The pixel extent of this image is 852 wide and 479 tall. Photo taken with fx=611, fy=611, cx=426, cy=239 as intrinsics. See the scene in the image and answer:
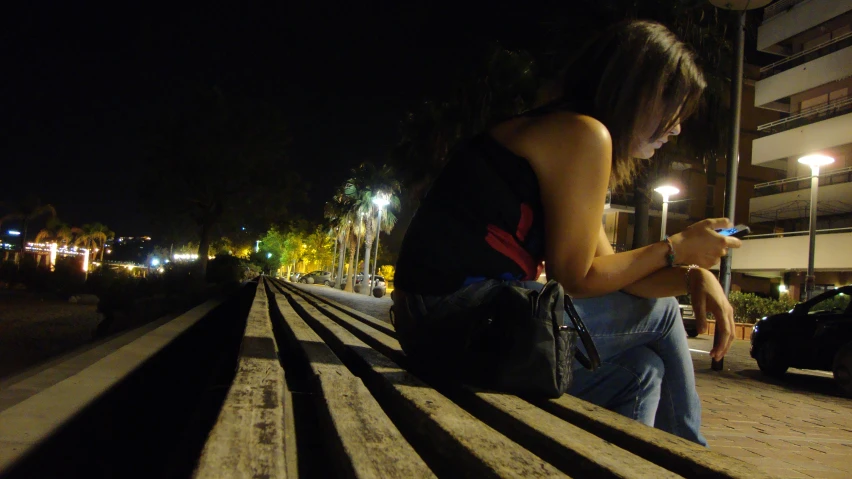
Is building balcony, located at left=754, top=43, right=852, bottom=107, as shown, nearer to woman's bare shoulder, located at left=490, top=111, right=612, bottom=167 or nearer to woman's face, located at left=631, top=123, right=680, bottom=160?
woman's face, located at left=631, top=123, right=680, bottom=160

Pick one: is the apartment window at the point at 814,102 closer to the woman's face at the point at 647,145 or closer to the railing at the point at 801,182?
the railing at the point at 801,182

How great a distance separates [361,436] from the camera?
123cm

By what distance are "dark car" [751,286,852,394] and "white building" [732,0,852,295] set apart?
18.6 meters

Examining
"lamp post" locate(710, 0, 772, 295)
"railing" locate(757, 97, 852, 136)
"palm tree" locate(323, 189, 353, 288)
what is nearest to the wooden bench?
"lamp post" locate(710, 0, 772, 295)

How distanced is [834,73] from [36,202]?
71092mm

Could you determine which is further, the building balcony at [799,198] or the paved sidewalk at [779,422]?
the building balcony at [799,198]

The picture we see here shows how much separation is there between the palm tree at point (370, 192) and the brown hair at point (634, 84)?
1576 inches

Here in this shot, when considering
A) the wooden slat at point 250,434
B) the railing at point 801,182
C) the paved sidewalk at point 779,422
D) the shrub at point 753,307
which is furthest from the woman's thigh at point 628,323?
the railing at point 801,182

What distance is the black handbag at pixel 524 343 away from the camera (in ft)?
5.54

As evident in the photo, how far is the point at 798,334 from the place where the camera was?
945 cm

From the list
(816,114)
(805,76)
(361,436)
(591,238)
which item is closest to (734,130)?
(591,238)

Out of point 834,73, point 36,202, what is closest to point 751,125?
point 834,73

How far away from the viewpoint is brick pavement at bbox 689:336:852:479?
3.83m

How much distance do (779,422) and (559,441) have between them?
5256mm
